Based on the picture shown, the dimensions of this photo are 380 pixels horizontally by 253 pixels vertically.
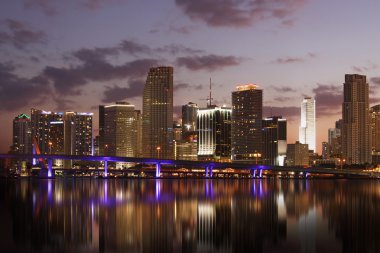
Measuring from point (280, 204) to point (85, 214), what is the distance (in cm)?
2353

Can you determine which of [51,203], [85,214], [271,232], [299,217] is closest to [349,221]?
[299,217]

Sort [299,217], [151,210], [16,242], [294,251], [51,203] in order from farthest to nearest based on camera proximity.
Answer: [51,203]
[151,210]
[299,217]
[16,242]
[294,251]

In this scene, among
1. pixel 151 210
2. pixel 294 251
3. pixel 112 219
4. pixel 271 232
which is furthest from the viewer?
pixel 151 210

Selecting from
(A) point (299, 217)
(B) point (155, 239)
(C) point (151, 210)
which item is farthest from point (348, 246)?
(C) point (151, 210)

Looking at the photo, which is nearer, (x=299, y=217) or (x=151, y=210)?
(x=299, y=217)

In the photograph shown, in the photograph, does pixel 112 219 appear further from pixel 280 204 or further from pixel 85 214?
pixel 280 204

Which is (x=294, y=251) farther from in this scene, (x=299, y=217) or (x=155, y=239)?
(x=299, y=217)

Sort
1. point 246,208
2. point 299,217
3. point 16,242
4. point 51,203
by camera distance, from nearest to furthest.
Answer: point 16,242 → point 299,217 → point 246,208 → point 51,203

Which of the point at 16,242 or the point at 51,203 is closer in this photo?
the point at 16,242

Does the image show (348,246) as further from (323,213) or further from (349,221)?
(323,213)

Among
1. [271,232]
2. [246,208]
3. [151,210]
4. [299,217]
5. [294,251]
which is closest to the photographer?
[294,251]

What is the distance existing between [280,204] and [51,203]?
2491 cm

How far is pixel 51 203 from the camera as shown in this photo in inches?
2472

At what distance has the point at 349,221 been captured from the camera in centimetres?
4706
